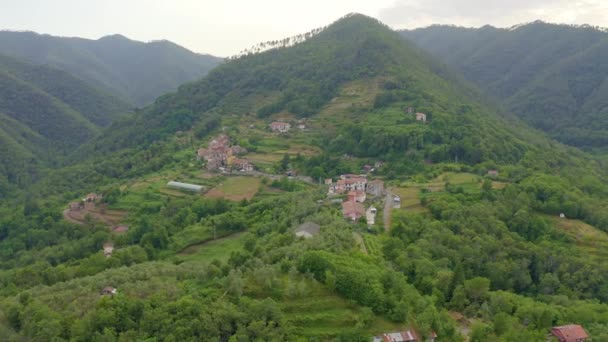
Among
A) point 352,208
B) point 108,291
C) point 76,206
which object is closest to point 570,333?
point 352,208

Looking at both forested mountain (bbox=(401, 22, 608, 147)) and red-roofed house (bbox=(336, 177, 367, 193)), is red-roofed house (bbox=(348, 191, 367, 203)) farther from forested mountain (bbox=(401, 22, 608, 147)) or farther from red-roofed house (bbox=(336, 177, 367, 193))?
forested mountain (bbox=(401, 22, 608, 147))

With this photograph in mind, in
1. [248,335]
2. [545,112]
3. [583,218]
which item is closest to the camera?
[248,335]

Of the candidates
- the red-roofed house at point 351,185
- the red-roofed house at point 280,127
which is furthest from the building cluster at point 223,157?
the red-roofed house at point 351,185

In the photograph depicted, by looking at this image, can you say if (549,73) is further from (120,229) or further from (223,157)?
(120,229)

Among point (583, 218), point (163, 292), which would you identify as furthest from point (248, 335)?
point (583, 218)

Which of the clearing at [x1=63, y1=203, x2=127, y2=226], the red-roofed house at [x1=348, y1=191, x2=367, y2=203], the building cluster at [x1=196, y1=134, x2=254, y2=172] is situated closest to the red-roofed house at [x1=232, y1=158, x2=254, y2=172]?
the building cluster at [x1=196, y1=134, x2=254, y2=172]

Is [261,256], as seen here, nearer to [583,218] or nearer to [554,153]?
[583,218]
